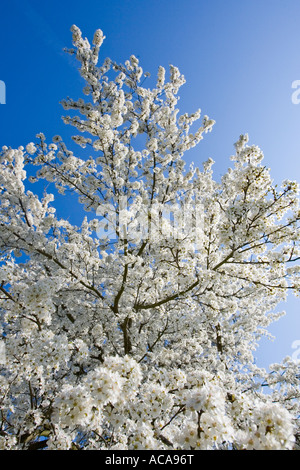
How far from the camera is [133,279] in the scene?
318 inches

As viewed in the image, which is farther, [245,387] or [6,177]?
[245,387]

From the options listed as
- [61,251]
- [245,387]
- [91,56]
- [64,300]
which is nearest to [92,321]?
[64,300]

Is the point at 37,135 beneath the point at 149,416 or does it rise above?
above

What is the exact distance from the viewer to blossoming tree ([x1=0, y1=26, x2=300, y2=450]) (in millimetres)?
3525

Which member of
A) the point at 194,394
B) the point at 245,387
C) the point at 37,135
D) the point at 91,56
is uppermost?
the point at 91,56

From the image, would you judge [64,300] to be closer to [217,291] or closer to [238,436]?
[217,291]

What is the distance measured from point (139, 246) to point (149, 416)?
644cm

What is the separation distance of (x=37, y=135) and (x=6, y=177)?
5.56 feet

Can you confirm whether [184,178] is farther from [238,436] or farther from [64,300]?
[238,436]

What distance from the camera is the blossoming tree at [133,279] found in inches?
139

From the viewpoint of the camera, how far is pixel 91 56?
855cm
